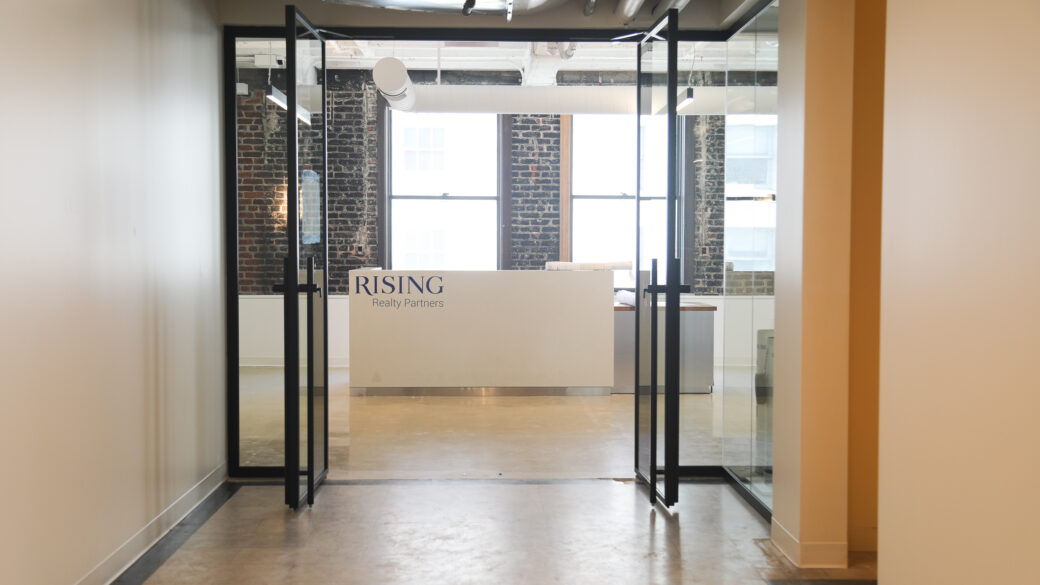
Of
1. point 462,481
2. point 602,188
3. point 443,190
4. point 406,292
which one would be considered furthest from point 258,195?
point 602,188

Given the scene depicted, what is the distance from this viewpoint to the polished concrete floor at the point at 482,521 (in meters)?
3.37

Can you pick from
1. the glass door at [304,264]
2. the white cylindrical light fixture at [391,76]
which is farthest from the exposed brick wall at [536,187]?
the glass door at [304,264]

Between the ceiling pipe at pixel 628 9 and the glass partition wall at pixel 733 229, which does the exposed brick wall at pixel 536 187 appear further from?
the ceiling pipe at pixel 628 9

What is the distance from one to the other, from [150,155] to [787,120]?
2.87 metres

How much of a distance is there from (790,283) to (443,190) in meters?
7.75

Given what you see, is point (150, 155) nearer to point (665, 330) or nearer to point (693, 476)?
point (665, 330)

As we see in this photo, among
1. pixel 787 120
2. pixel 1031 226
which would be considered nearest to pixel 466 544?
pixel 787 120

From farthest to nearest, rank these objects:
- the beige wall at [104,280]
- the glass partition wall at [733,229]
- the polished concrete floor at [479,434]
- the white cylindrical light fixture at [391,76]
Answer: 1. the white cylindrical light fixture at [391,76]
2. the polished concrete floor at [479,434]
3. the glass partition wall at [733,229]
4. the beige wall at [104,280]

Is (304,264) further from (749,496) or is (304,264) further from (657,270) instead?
(749,496)

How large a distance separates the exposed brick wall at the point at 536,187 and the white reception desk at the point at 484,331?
2.71m

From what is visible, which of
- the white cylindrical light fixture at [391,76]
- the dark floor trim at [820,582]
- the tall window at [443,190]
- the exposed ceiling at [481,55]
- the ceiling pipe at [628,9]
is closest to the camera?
the dark floor trim at [820,582]

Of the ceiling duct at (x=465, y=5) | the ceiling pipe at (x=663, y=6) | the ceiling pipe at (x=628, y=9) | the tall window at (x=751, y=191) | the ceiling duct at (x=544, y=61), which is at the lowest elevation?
the tall window at (x=751, y=191)

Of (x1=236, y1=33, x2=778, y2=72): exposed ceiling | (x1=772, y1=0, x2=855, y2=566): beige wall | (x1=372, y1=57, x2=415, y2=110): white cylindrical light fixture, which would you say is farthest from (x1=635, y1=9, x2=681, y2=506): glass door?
(x1=372, y1=57, x2=415, y2=110): white cylindrical light fixture

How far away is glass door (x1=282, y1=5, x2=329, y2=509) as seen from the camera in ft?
13.3
